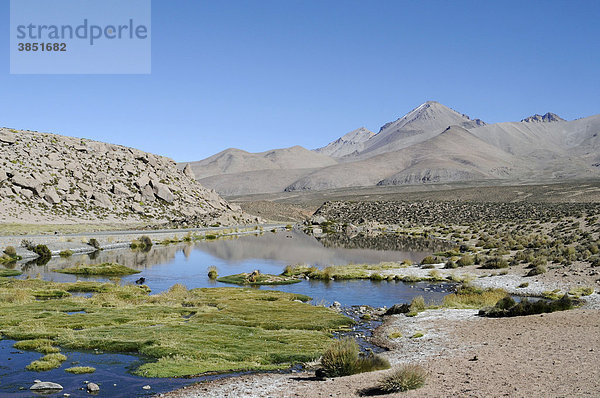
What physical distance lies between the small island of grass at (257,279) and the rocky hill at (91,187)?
1973 inches

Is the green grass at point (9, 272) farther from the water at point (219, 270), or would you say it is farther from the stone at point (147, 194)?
the stone at point (147, 194)

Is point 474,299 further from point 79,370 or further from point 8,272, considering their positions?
point 8,272

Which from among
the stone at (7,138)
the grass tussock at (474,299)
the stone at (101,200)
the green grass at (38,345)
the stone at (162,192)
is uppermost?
the stone at (7,138)

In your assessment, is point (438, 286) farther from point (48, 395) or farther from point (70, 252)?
point (70, 252)

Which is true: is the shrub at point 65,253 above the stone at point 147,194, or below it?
below

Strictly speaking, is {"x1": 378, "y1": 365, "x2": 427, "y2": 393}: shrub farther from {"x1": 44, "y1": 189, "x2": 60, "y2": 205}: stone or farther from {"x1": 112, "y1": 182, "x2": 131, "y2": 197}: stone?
{"x1": 112, "y1": 182, "x2": 131, "y2": 197}: stone

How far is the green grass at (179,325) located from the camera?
56.0 ft

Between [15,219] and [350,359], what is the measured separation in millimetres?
72269

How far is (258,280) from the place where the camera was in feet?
121

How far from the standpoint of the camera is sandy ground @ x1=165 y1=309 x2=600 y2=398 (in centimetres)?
1253

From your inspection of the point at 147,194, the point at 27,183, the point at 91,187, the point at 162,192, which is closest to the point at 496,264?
the point at 27,183

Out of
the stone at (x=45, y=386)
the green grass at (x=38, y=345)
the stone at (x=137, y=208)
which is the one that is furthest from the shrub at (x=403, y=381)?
the stone at (x=137, y=208)

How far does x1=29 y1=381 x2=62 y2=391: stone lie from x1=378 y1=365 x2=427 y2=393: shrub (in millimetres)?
8294

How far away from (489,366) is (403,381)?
3.08 metres
